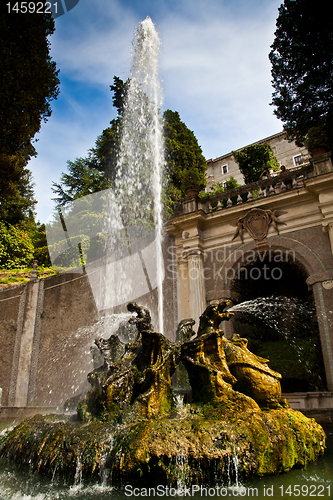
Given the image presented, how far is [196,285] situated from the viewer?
913cm

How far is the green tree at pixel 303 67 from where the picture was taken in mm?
9680

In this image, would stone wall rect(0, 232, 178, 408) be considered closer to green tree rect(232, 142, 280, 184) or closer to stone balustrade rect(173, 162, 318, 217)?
stone balustrade rect(173, 162, 318, 217)

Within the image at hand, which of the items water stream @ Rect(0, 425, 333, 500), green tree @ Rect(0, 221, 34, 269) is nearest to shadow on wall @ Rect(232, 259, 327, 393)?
water stream @ Rect(0, 425, 333, 500)

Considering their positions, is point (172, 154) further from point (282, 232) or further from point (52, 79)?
point (282, 232)

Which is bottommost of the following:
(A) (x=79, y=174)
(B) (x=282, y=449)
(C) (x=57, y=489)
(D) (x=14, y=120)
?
(C) (x=57, y=489)

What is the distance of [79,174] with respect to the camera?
1898 cm

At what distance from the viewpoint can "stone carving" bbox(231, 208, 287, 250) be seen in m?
8.60

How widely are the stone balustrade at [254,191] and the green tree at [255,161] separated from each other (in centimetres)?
988

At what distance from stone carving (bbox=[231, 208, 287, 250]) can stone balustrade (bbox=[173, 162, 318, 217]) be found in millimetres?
420

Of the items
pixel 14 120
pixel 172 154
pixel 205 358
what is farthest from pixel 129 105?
pixel 205 358

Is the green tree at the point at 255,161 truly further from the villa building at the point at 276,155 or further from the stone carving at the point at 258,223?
the stone carving at the point at 258,223

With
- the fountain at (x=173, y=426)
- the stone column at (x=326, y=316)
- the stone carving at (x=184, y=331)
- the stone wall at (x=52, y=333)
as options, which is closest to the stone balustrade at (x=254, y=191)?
the stone wall at (x=52, y=333)

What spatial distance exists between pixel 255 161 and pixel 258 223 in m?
11.7

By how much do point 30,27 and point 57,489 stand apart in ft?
37.3
